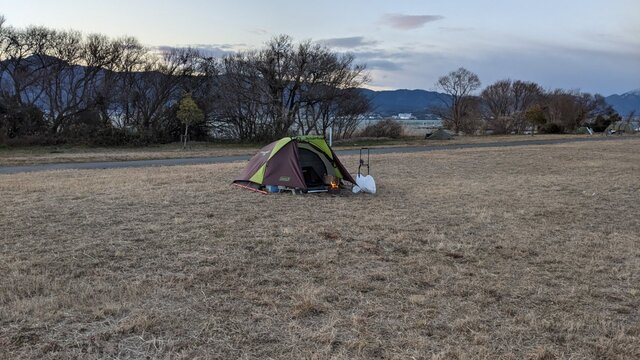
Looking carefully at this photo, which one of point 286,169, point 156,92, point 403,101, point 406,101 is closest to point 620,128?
point 403,101

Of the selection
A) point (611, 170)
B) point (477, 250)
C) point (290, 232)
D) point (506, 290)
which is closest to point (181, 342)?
point (506, 290)

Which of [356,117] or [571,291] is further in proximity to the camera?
[356,117]

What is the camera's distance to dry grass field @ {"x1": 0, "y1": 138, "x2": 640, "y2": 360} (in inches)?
127

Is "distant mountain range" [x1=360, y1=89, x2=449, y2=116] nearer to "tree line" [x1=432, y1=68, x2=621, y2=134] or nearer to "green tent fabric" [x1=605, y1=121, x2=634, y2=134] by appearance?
"tree line" [x1=432, y1=68, x2=621, y2=134]

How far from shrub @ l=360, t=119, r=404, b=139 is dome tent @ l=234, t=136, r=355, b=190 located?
21.4m

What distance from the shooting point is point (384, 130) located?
31.8 m

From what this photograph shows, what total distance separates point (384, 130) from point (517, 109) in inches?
1354

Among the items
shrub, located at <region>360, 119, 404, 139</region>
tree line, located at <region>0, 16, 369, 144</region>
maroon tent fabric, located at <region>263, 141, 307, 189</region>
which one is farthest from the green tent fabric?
maroon tent fabric, located at <region>263, 141, 307, 189</region>

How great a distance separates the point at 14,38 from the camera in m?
23.5

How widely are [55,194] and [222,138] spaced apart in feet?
63.0

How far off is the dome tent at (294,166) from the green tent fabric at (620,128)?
135 ft

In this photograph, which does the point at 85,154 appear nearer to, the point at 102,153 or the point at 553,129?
the point at 102,153

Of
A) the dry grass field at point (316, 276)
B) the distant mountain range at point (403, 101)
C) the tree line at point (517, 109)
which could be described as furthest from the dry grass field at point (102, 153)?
the tree line at point (517, 109)

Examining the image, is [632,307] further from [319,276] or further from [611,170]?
[611,170]
